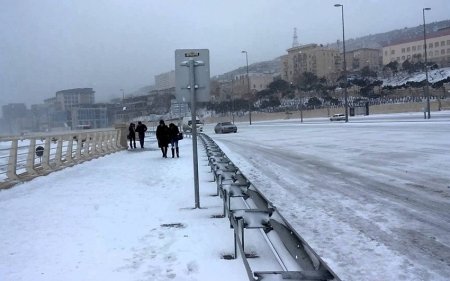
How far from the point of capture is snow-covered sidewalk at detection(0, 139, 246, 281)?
5480mm

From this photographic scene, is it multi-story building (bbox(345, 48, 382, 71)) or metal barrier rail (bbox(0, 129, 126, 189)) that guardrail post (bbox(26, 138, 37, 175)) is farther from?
multi-story building (bbox(345, 48, 382, 71))

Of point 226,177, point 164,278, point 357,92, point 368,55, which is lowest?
point 164,278

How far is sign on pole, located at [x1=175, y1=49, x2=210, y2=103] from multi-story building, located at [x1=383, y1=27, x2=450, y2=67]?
122 meters

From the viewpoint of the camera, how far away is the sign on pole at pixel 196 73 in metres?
8.52

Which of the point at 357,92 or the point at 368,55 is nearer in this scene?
the point at 357,92

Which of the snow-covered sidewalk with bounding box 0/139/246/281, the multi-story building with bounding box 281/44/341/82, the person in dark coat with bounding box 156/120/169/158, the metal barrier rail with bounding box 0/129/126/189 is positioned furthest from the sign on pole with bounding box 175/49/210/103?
the multi-story building with bounding box 281/44/341/82

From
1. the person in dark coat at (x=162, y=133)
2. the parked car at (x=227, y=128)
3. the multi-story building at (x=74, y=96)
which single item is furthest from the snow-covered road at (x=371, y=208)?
the multi-story building at (x=74, y=96)

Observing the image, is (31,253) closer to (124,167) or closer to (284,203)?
(284,203)

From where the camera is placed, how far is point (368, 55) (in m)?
189

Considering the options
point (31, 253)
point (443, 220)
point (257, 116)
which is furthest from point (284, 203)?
point (257, 116)

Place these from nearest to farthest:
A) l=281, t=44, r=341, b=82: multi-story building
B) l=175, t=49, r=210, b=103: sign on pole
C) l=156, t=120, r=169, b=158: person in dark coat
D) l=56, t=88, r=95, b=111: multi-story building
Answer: l=175, t=49, r=210, b=103: sign on pole → l=156, t=120, r=169, b=158: person in dark coat → l=56, t=88, r=95, b=111: multi-story building → l=281, t=44, r=341, b=82: multi-story building

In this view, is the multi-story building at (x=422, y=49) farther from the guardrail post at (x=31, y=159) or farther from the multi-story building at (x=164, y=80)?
the guardrail post at (x=31, y=159)

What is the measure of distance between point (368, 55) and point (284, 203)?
192m

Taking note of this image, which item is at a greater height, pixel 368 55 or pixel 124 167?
pixel 368 55
